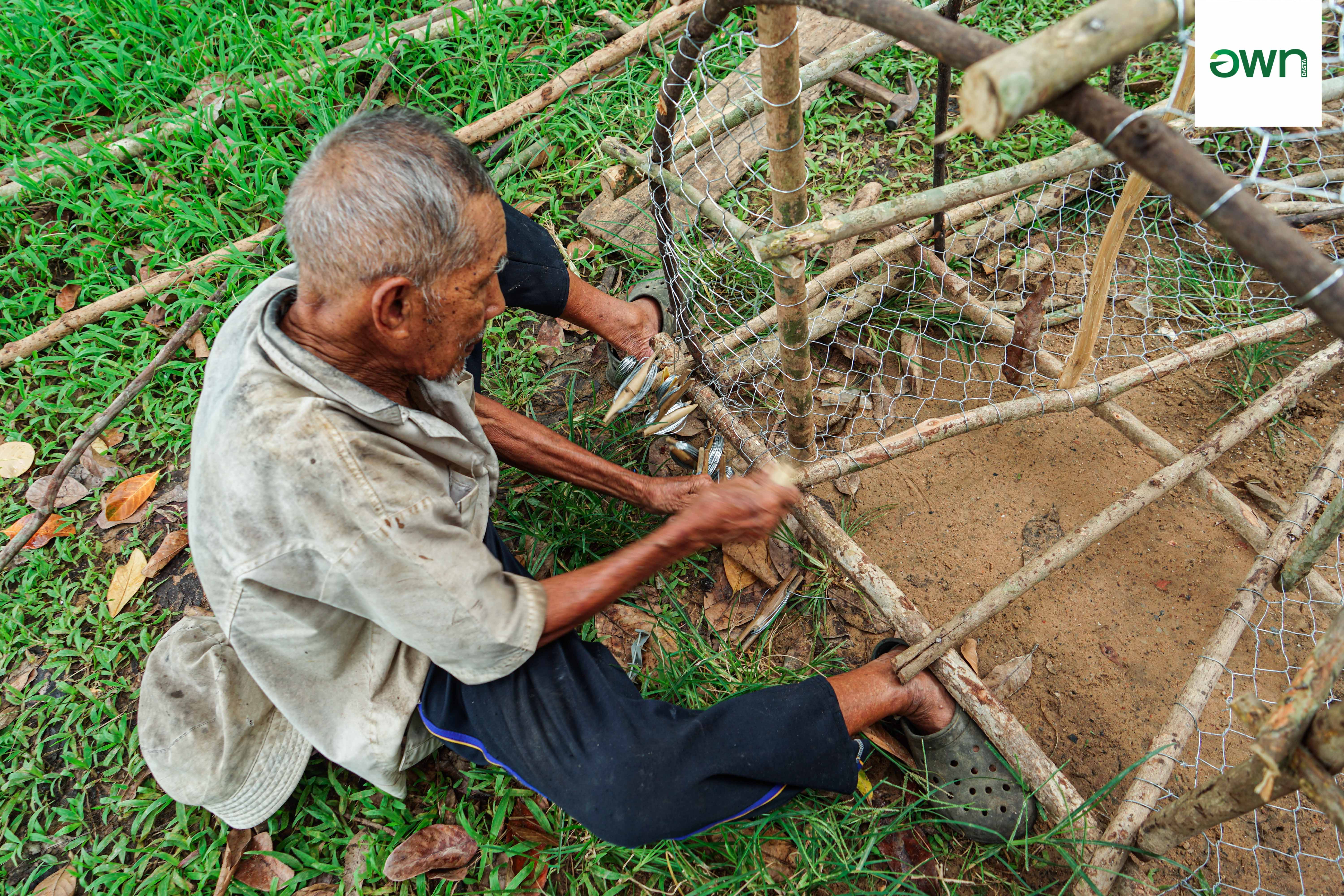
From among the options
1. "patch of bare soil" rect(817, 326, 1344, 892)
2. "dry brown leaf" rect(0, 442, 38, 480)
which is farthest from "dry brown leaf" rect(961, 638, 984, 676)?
"dry brown leaf" rect(0, 442, 38, 480)

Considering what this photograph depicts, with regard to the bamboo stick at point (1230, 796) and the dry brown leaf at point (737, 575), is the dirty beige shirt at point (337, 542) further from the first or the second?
the bamboo stick at point (1230, 796)

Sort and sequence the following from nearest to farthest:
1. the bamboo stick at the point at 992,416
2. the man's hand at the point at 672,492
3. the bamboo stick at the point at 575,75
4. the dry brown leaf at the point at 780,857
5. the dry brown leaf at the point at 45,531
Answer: the dry brown leaf at the point at 780,857 < the bamboo stick at the point at 992,416 < the man's hand at the point at 672,492 < the dry brown leaf at the point at 45,531 < the bamboo stick at the point at 575,75

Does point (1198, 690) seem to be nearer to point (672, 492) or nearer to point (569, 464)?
point (672, 492)

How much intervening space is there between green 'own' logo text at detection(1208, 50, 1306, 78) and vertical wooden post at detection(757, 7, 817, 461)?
32.8 inches

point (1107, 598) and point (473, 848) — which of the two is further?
point (1107, 598)

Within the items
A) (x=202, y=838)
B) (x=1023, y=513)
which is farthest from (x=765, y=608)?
(x=202, y=838)

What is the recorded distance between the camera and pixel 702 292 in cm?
316

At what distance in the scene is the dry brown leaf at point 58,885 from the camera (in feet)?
7.01

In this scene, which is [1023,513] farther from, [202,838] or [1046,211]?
[202,838]

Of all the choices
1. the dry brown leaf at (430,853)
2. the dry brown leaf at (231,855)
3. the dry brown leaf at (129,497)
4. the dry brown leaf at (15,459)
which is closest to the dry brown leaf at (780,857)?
the dry brown leaf at (430,853)

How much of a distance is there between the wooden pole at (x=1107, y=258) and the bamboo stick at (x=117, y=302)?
315 centimetres

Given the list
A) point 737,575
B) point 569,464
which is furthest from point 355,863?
point 737,575

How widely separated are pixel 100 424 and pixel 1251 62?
11.7 feet

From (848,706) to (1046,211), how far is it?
238 centimetres
